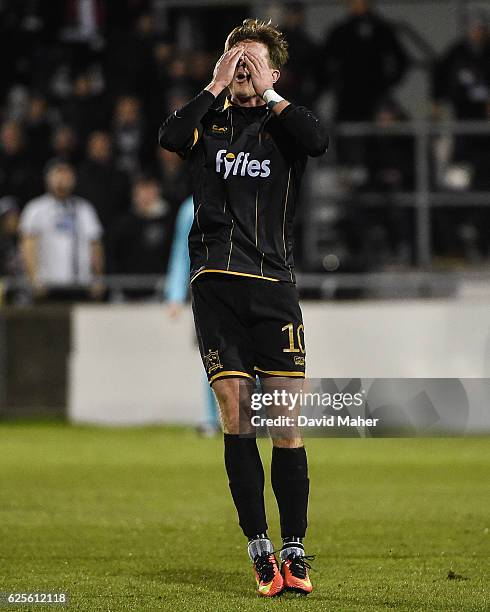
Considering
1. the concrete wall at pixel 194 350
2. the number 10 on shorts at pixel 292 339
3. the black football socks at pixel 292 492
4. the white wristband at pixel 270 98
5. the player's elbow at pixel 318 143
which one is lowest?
the concrete wall at pixel 194 350

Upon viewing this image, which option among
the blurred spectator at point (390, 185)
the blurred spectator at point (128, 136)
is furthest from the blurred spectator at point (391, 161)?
the blurred spectator at point (128, 136)

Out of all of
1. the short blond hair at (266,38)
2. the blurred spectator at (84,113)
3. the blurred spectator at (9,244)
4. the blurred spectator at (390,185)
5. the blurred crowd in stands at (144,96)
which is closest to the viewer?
the short blond hair at (266,38)

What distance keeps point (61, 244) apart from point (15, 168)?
227cm

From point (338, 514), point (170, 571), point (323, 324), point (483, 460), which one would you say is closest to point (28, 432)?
point (323, 324)

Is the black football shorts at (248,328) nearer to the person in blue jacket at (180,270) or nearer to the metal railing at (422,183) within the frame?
the person in blue jacket at (180,270)

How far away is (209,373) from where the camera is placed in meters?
6.27

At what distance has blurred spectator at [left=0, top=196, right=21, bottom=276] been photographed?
16969mm

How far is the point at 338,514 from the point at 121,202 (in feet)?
30.1

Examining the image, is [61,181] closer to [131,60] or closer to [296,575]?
[131,60]

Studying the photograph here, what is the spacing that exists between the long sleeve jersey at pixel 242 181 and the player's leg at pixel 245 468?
0.50 meters

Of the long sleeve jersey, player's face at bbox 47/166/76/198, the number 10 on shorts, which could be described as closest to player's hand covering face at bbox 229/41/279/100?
the long sleeve jersey

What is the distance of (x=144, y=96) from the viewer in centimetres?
1902

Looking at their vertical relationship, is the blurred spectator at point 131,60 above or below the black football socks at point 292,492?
above
